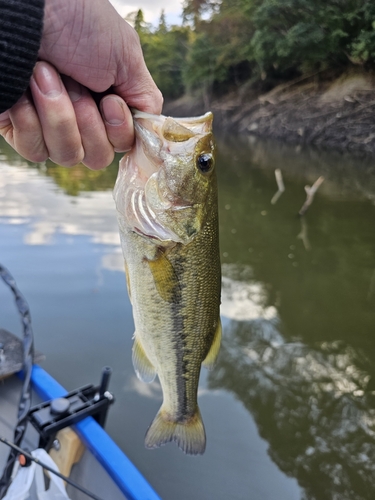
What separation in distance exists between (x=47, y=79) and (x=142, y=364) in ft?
4.40

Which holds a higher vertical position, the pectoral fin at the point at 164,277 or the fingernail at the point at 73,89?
the fingernail at the point at 73,89

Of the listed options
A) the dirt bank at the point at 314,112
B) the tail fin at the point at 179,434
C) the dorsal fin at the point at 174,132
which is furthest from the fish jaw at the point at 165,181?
the dirt bank at the point at 314,112

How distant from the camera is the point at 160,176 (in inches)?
61.6

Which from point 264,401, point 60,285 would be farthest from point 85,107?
point 60,285

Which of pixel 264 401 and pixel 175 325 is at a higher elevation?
pixel 175 325

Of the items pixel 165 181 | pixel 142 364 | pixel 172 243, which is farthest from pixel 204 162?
pixel 142 364

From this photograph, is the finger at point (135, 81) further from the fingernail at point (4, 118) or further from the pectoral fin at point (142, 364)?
the pectoral fin at point (142, 364)

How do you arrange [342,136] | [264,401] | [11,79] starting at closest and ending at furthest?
1. [11,79]
2. [264,401]
3. [342,136]

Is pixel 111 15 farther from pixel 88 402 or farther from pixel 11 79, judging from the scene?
pixel 88 402

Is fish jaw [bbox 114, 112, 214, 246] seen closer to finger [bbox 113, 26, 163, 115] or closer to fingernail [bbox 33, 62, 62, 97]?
finger [bbox 113, 26, 163, 115]

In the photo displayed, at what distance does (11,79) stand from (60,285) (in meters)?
5.44

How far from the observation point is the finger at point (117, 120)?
1384 millimetres

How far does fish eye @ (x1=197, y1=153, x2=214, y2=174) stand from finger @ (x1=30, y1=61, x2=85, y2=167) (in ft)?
1.54

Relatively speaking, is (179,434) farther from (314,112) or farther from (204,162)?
(314,112)
